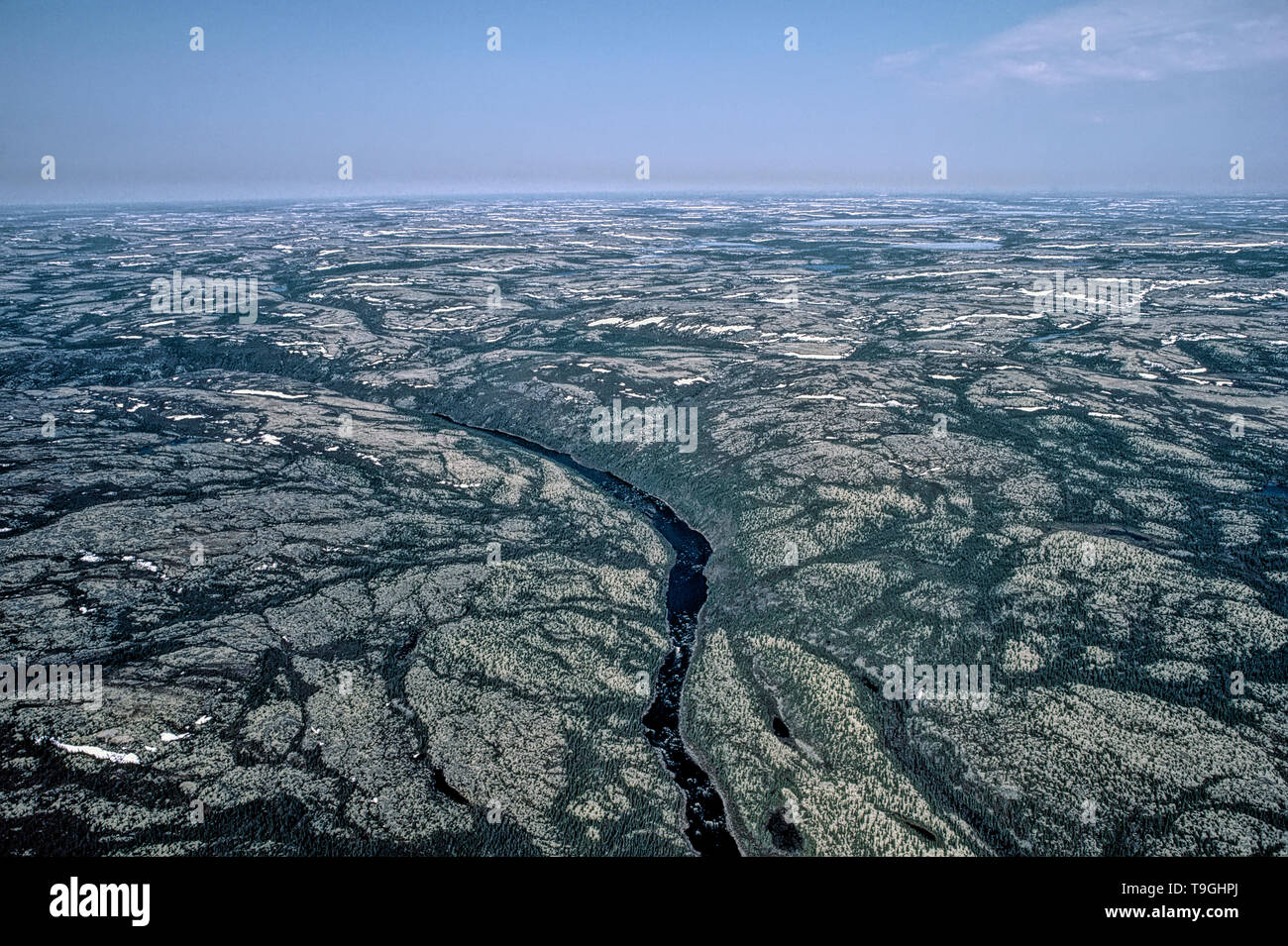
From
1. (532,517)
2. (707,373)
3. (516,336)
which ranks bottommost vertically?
(532,517)

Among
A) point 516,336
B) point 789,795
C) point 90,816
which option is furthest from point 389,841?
point 516,336

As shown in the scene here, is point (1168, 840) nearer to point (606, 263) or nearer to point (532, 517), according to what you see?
point (532, 517)

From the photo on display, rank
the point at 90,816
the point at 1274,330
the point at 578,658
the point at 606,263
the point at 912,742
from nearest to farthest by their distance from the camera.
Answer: the point at 90,816, the point at 912,742, the point at 578,658, the point at 1274,330, the point at 606,263

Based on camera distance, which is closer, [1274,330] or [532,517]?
[532,517]

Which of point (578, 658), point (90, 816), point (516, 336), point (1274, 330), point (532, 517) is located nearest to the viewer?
point (90, 816)

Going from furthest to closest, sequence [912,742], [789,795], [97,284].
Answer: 1. [97,284]
2. [912,742]
3. [789,795]

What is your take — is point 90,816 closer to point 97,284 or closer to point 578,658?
point 578,658

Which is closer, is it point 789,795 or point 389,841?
point 389,841

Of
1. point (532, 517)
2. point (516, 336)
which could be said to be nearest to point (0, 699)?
point (532, 517)

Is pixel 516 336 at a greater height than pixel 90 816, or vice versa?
pixel 516 336
